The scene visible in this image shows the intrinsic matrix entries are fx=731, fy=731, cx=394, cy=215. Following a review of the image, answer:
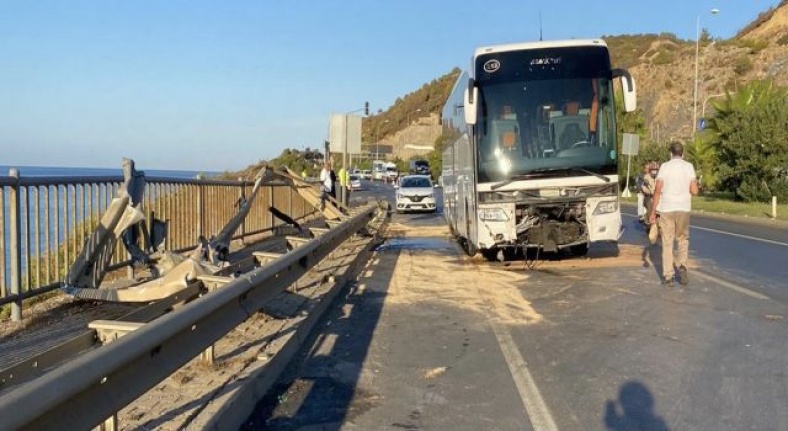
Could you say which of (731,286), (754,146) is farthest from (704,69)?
(731,286)

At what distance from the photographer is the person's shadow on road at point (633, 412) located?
16.1 feet

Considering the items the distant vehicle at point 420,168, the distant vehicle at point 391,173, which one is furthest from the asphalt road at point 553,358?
the distant vehicle at point 391,173

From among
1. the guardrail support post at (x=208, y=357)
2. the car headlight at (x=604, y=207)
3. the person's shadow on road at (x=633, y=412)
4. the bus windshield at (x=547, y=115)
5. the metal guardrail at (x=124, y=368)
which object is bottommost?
the person's shadow on road at (x=633, y=412)

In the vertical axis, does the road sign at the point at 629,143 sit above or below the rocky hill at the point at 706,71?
below

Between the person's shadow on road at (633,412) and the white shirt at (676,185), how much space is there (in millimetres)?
5607

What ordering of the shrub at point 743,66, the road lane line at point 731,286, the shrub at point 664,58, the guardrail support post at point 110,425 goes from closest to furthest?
the guardrail support post at point 110,425, the road lane line at point 731,286, the shrub at point 743,66, the shrub at point 664,58

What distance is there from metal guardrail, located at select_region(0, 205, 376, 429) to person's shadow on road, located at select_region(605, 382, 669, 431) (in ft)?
9.11

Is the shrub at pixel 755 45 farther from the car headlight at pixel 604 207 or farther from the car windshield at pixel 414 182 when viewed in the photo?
the car headlight at pixel 604 207

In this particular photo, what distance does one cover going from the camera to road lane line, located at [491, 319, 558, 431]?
502 cm

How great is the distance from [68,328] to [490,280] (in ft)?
21.6

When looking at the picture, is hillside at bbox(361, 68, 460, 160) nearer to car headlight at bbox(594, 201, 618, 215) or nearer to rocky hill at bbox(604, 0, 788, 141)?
rocky hill at bbox(604, 0, 788, 141)

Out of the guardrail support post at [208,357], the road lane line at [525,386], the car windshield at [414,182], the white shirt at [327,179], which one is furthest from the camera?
the car windshield at [414,182]

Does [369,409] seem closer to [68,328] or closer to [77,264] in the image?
[68,328]

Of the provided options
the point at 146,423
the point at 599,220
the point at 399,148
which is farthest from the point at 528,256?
the point at 399,148
